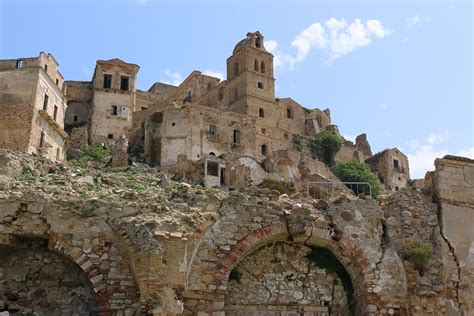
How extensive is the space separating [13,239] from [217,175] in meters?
27.6

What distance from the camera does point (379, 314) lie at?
1277 cm

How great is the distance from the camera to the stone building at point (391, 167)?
55.2 m

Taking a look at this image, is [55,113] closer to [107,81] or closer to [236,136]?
[107,81]

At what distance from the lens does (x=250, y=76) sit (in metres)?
55.8

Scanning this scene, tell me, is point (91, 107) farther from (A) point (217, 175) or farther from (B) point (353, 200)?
(B) point (353, 200)

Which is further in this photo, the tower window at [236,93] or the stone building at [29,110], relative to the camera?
the tower window at [236,93]

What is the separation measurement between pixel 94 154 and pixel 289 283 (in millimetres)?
29960

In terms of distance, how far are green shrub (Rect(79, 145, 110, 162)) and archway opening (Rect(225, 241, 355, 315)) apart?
2819 cm

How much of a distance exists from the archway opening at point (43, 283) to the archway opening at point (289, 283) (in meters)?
3.13

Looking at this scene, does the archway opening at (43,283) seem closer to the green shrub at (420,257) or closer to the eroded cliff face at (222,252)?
the eroded cliff face at (222,252)

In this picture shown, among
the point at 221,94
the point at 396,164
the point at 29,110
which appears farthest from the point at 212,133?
the point at 396,164

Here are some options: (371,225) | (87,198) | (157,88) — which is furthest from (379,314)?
(157,88)

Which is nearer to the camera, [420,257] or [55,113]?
[420,257]

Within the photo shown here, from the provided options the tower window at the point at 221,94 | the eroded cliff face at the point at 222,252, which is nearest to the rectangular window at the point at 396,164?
the tower window at the point at 221,94
